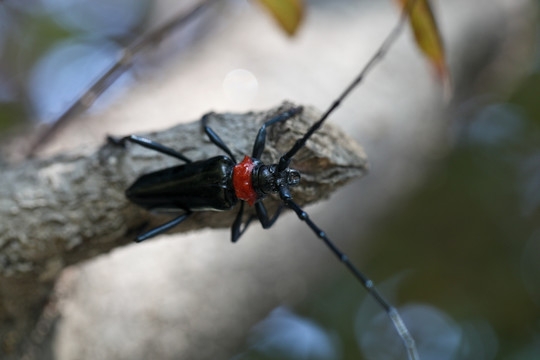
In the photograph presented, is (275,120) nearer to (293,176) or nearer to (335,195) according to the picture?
(293,176)

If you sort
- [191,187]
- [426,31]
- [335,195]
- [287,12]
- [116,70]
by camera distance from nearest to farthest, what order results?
[426,31] < [287,12] < [191,187] < [116,70] < [335,195]

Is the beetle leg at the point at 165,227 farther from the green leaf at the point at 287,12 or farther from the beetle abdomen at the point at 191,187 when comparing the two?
the green leaf at the point at 287,12

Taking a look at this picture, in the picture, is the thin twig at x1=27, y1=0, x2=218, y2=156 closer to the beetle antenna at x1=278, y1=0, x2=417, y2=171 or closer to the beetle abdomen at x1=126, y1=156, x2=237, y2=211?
the beetle abdomen at x1=126, y1=156, x2=237, y2=211

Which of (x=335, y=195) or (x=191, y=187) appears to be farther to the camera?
(x=335, y=195)

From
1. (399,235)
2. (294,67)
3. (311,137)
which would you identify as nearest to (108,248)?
(311,137)

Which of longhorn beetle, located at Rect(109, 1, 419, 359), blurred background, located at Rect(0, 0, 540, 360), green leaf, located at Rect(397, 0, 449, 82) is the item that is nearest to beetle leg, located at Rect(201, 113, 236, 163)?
longhorn beetle, located at Rect(109, 1, 419, 359)

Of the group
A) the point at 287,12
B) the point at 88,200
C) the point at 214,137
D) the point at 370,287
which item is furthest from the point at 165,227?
the point at 287,12
